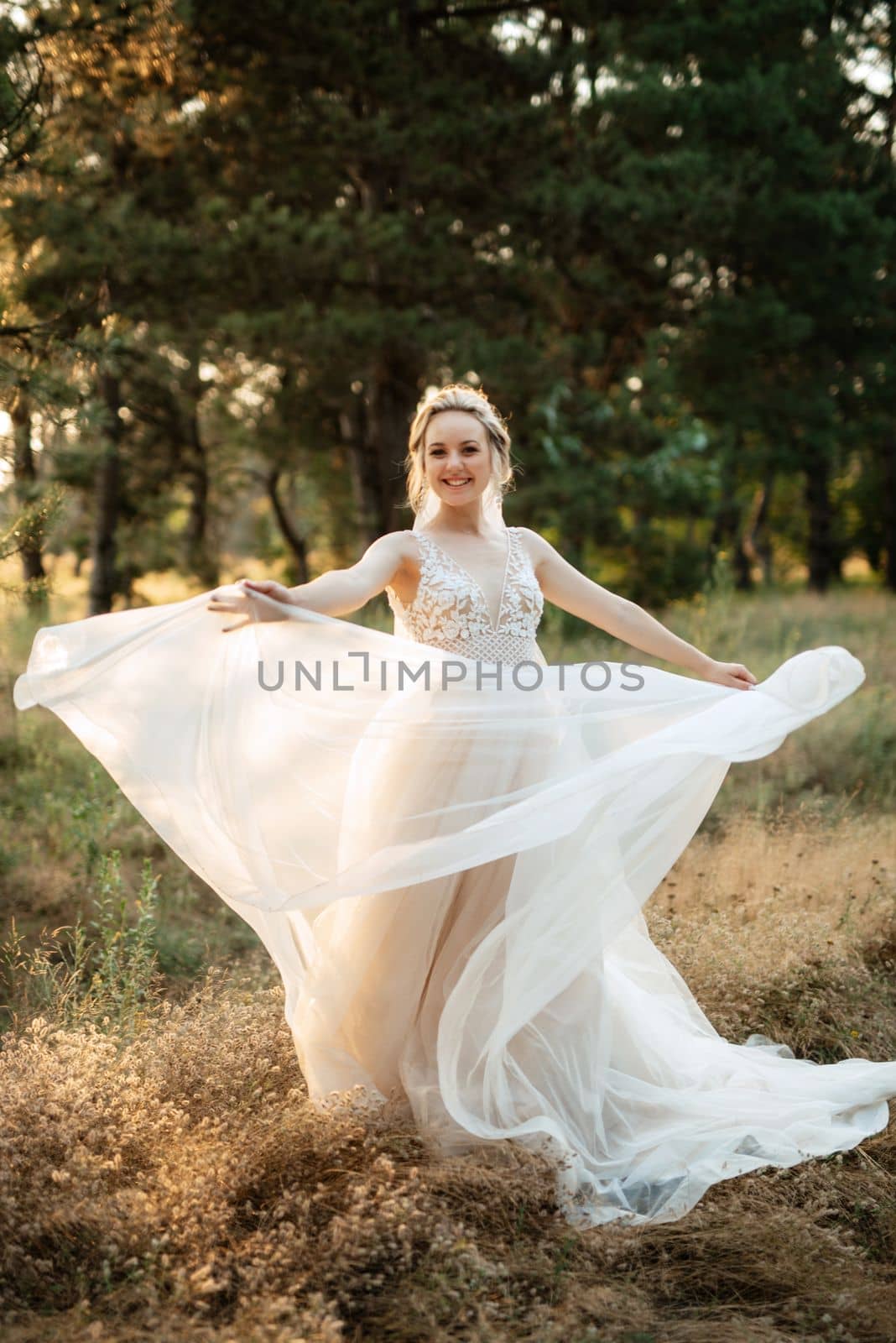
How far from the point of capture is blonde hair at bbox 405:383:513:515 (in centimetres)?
389

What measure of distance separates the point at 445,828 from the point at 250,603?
0.90 meters

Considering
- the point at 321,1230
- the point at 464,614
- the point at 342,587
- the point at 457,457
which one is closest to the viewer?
the point at 321,1230

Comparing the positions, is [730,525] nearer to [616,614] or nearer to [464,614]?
[616,614]

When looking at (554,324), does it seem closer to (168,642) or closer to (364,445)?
(364,445)

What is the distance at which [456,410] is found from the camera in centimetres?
388

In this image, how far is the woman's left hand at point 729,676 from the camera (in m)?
4.06

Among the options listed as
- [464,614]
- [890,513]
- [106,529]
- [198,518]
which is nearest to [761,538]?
[890,513]

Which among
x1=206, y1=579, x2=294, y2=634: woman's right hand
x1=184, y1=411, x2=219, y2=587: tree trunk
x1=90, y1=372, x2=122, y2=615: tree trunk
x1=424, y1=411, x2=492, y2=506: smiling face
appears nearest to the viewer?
x1=206, y1=579, x2=294, y2=634: woman's right hand

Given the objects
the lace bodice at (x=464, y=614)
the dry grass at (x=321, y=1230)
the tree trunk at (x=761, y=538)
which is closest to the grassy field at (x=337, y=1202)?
the dry grass at (x=321, y=1230)

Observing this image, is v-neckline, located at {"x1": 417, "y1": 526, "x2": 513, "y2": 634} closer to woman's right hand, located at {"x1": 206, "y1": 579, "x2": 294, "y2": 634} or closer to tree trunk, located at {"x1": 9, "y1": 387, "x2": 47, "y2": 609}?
woman's right hand, located at {"x1": 206, "y1": 579, "x2": 294, "y2": 634}

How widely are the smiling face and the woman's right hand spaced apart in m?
0.75

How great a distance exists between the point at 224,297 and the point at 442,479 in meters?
9.57

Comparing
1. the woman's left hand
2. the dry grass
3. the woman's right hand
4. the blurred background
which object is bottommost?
the dry grass

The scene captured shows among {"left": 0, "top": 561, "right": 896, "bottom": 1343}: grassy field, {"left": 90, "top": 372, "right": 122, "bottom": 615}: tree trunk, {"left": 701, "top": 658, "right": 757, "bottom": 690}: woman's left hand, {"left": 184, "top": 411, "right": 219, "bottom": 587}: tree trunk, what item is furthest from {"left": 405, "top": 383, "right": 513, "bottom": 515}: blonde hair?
{"left": 184, "top": 411, "right": 219, "bottom": 587}: tree trunk
